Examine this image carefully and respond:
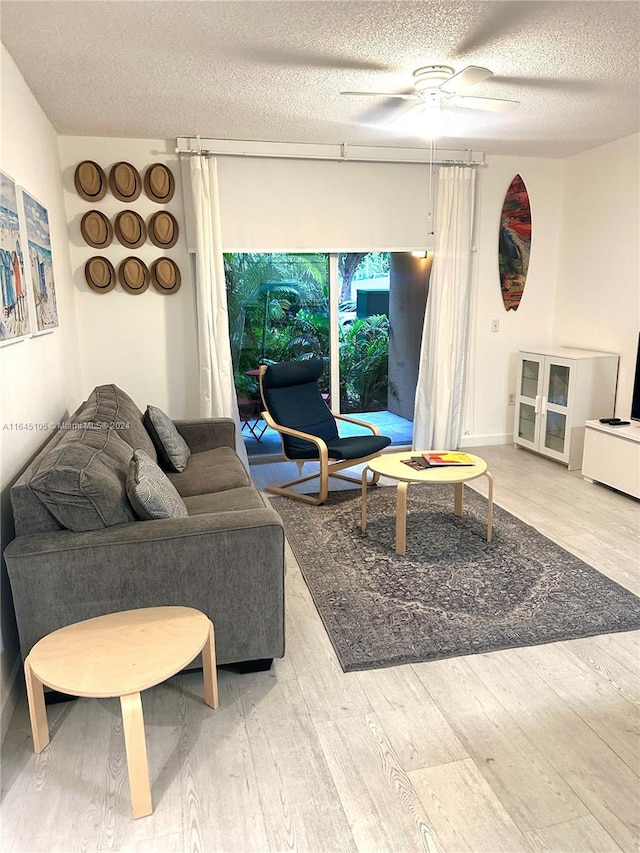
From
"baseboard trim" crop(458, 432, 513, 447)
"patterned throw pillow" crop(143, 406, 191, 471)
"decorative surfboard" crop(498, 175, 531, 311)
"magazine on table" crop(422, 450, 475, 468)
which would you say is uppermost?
"decorative surfboard" crop(498, 175, 531, 311)

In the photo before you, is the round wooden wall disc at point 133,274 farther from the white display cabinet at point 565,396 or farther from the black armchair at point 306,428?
the white display cabinet at point 565,396

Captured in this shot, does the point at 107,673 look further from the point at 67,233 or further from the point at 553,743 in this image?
the point at 67,233

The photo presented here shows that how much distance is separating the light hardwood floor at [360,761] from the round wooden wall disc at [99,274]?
10.1 feet

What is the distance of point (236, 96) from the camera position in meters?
3.35

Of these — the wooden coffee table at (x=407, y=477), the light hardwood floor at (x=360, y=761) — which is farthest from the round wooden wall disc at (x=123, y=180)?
the light hardwood floor at (x=360, y=761)

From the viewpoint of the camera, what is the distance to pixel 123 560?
198 cm

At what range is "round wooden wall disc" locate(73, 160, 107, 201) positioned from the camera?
417 centimetres

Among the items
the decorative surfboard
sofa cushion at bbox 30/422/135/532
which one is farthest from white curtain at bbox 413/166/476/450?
sofa cushion at bbox 30/422/135/532

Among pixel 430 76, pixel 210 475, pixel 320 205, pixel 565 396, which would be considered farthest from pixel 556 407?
pixel 210 475

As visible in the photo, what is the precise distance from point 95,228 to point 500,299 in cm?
336

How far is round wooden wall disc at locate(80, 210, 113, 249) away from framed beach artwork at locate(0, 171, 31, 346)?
173 cm

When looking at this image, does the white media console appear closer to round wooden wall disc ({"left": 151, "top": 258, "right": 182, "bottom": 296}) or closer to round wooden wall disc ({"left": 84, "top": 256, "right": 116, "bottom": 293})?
round wooden wall disc ({"left": 151, "top": 258, "right": 182, "bottom": 296})

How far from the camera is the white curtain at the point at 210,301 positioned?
4332 mm

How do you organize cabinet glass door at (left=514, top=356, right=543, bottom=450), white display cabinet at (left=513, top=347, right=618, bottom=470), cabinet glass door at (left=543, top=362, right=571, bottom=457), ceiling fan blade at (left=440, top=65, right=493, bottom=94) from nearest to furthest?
ceiling fan blade at (left=440, top=65, right=493, bottom=94) < white display cabinet at (left=513, top=347, right=618, bottom=470) < cabinet glass door at (left=543, top=362, right=571, bottom=457) < cabinet glass door at (left=514, top=356, right=543, bottom=450)
